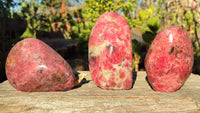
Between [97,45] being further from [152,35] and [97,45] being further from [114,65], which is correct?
[152,35]

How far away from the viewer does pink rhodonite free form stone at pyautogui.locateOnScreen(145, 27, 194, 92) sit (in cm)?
175

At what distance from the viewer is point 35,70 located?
1.74 metres

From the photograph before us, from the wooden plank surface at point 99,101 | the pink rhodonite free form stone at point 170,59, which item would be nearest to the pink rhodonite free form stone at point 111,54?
the wooden plank surface at point 99,101

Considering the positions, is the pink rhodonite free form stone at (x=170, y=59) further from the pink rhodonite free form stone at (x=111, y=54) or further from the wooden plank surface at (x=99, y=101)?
the pink rhodonite free form stone at (x=111, y=54)

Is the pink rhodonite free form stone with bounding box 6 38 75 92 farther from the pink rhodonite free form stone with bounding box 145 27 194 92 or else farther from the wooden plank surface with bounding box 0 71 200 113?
the pink rhodonite free form stone with bounding box 145 27 194 92

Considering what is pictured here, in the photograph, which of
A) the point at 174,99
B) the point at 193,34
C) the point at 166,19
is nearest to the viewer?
the point at 174,99

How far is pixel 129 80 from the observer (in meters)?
1.92

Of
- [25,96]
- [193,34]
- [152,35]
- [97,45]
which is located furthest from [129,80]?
[193,34]

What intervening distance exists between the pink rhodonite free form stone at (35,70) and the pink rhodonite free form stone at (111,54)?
13.3 inches

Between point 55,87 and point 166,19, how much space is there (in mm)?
5775

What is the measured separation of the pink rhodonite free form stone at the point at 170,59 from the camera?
1745mm

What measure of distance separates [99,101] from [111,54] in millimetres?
511

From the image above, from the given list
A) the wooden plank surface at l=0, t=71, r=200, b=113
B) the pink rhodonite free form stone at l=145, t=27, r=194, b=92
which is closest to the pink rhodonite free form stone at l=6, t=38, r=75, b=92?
the wooden plank surface at l=0, t=71, r=200, b=113

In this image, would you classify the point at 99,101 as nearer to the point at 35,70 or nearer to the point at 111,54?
the point at 111,54
